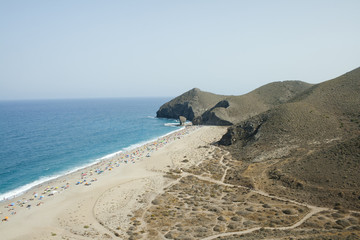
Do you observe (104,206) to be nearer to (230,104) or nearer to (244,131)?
(244,131)

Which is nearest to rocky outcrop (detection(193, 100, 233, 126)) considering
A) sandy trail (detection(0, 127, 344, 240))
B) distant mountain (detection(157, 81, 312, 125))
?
distant mountain (detection(157, 81, 312, 125))

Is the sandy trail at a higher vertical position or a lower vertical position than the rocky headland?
lower

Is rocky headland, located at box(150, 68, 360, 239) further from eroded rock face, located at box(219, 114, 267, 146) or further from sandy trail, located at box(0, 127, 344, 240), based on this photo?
sandy trail, located at box(0, 127, 344, 240)

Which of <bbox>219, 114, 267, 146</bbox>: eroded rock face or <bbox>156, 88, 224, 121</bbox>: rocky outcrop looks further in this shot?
<bbox>156, 88, 224, 121</bbox>: rocky outcrop

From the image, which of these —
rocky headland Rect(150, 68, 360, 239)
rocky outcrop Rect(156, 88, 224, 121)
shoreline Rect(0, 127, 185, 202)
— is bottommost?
shoreline Rect(0, 127, 185, 202)

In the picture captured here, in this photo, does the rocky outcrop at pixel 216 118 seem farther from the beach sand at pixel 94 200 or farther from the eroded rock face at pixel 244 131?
the beach sand at pixel 94 200

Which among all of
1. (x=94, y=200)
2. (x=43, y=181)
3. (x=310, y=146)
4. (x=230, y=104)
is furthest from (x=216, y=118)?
(x=94, y=200)

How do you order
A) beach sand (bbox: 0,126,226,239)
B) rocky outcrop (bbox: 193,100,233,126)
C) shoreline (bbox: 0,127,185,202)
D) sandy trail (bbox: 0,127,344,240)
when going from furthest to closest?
rocky outcrop (bbox: 193,100,233,126) → shoreline (bbox: 0,127,185,202) → beach sand (bbox: 0,126,226,239) → sandy trail (bbox: 0,127,344,240)
